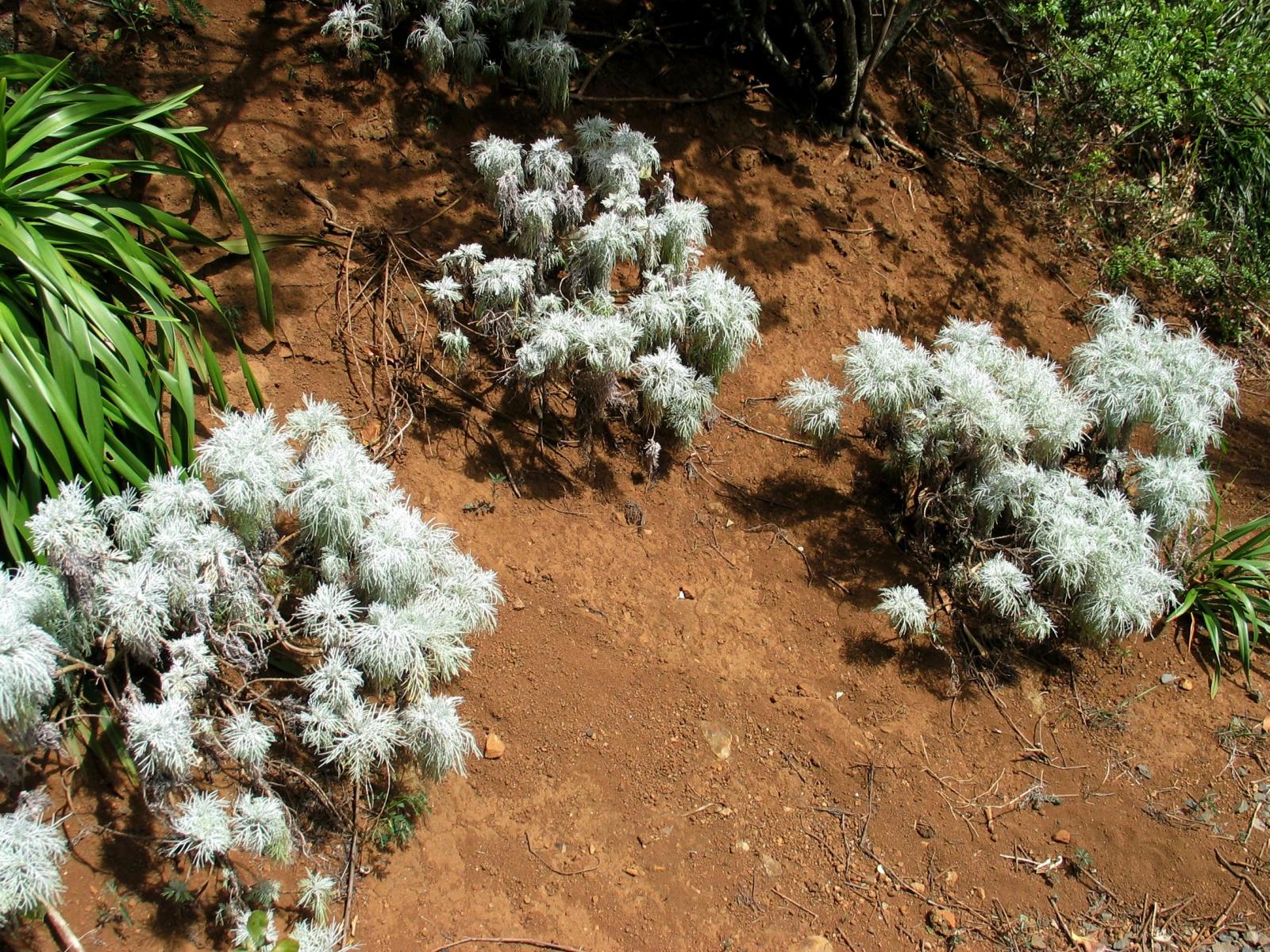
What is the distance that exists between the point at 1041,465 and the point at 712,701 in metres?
1.64

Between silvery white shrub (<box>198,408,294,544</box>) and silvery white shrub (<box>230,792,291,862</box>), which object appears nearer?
silvery white shrub (<box>230,792,291,862</box>)

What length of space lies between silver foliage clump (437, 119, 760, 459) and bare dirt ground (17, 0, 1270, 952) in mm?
309

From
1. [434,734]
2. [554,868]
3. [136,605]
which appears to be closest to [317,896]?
[434,734]

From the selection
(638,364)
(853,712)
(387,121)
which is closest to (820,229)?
(638,364)

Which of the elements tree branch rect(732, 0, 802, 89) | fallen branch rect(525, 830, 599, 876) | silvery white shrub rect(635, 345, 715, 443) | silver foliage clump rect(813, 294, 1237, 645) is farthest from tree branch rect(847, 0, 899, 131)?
fallen branch rect(525, 830, 599, 876)

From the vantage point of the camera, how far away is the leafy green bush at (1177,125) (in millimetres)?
4965

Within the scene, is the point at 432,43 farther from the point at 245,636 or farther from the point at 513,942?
the point at 513,942

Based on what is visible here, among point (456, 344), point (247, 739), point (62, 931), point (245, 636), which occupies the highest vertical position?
point (456, 344)

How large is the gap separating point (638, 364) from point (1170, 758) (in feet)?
8.03

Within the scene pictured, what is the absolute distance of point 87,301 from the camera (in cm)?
267

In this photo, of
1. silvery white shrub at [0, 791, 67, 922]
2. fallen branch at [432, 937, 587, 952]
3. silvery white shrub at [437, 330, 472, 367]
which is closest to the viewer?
silvery white shrub at [0, 791, 67, 922]

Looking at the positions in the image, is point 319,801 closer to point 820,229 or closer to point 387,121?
point 387,121

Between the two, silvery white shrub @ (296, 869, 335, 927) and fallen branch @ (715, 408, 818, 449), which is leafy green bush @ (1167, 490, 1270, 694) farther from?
silvery white shrub @ (296, 869, 335, 927)

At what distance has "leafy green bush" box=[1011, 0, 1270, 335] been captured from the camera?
4.96 metres
